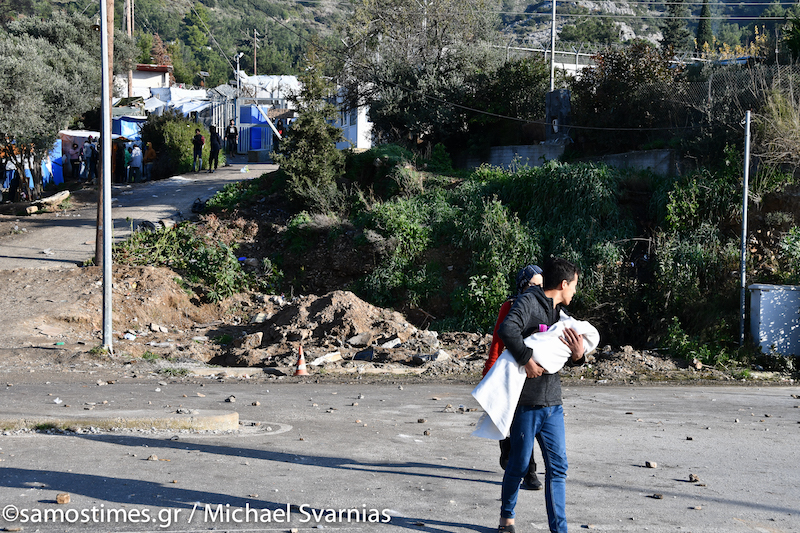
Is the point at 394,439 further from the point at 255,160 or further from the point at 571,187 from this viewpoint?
the point at 255,160

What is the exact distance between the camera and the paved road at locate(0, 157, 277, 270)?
695 inches

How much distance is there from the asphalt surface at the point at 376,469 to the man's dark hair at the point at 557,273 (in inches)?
64.9

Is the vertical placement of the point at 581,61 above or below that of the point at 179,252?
above

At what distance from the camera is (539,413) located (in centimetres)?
414

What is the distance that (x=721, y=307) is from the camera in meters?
13.5

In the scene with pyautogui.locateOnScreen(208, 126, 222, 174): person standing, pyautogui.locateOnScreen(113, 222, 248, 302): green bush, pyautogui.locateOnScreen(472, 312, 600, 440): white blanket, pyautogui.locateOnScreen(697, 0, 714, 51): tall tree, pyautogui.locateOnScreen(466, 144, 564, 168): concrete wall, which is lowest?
pyautogui.locateOnScreen(113, 222, 248, 302): green bush

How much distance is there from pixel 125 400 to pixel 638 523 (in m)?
6.63

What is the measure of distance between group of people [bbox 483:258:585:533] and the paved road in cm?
1567

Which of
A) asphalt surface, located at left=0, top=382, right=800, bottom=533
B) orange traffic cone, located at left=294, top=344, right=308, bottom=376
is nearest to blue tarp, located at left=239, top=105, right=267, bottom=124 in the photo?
orange traffic cone, located at left=294, top=344, right=308, bottom=376

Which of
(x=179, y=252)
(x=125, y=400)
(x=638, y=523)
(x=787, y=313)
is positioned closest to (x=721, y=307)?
(x=787, y=313)

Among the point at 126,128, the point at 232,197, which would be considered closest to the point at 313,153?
the point at 232,197

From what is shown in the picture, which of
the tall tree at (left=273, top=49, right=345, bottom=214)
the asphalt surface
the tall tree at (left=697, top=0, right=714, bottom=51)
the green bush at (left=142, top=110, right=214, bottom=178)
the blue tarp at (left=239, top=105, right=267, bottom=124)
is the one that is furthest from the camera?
the tall tree at (left=697, top=0, right=714, bottom=51)

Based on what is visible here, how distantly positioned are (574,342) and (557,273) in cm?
49

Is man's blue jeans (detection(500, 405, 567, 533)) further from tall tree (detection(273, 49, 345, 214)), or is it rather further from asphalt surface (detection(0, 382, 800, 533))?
tall tree (detection(273, 49, 345, 214))
